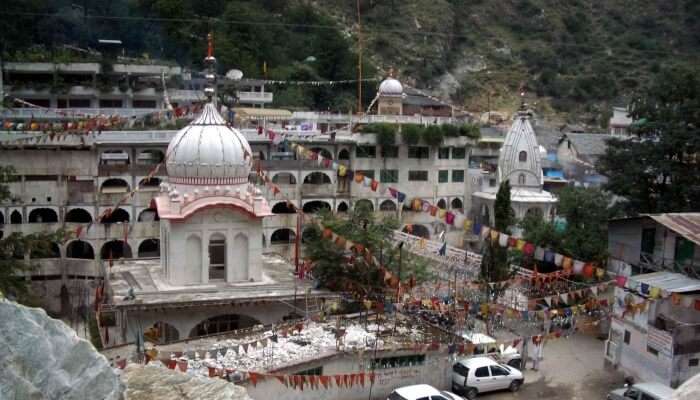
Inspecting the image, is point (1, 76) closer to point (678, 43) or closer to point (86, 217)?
point (86, 217)

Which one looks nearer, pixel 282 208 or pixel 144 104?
pixel 282 208

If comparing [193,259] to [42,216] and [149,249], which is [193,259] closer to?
[149,249]

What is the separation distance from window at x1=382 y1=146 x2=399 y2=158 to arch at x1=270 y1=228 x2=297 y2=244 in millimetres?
6864

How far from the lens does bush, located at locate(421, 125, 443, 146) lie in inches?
1706

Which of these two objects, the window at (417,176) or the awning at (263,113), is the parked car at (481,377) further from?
the awning at (263,113)

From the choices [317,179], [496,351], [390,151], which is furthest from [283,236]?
[496,351]

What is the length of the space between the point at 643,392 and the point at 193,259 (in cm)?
1399

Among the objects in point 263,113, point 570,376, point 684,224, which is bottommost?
point 570,376

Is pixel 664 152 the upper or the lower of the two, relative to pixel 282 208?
upper

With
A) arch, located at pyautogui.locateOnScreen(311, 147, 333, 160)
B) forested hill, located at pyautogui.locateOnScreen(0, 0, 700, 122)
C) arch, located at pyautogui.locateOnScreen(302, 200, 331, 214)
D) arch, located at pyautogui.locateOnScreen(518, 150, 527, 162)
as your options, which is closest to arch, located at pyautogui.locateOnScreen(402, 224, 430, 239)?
arch, located at pyautogui.locateOnScreen(302, 200, 331, 214)

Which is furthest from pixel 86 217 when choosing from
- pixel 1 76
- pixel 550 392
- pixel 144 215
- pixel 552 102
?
pixel 552 102

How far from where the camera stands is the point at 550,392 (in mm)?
22750

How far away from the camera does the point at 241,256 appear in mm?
26984

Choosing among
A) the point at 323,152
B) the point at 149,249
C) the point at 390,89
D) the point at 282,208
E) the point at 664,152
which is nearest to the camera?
the point at 664,152
